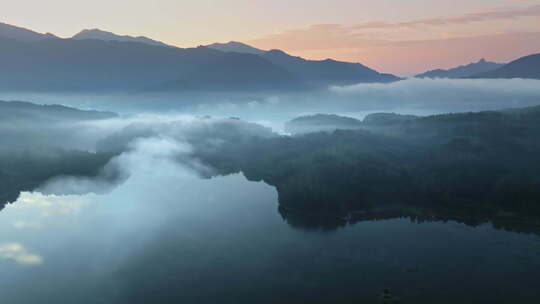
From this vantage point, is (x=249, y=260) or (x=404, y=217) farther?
(x=404, y=217)

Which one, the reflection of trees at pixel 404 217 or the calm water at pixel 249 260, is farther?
the reflection of trees at pixel 404 217

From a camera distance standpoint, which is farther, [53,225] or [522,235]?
[53,225]

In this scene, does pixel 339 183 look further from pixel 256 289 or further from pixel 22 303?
pixel 22 303

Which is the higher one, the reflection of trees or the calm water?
the reflection of trees

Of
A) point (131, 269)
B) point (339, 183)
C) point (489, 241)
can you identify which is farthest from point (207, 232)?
point (489, 241)

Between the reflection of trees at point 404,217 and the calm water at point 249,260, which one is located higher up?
the reflection of trees at point 404,217

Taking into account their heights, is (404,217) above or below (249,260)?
above

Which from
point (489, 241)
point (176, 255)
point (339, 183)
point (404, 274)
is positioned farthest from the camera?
point (339, 183)

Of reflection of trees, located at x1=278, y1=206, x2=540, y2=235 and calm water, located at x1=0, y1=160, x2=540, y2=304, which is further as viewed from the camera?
reflection of trees, located at x1=278, y1=206, x2=540, y2=235
